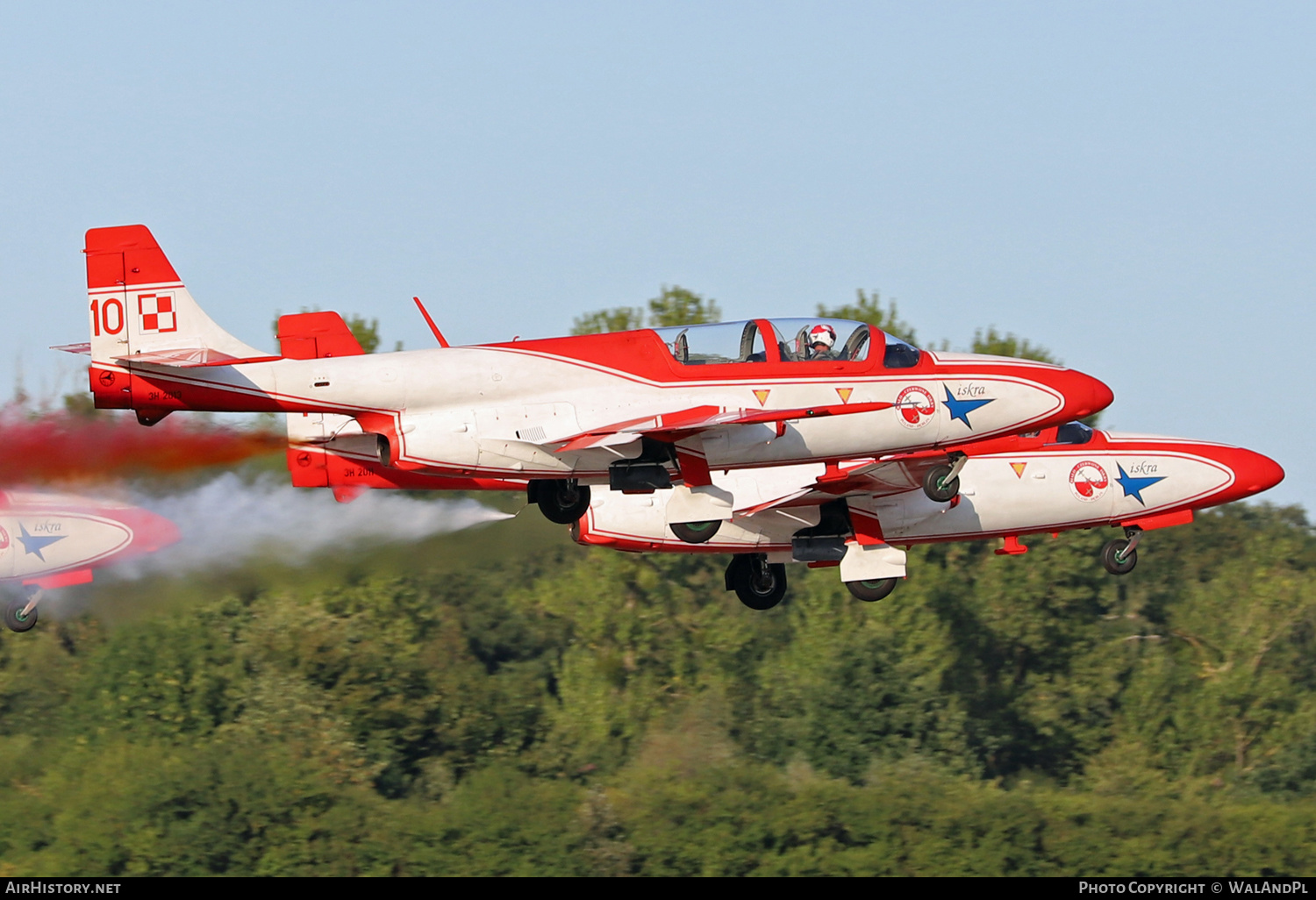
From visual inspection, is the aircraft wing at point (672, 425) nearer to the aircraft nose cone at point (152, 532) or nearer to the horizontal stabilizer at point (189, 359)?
the horizontal stabilizer at point (189, 359)

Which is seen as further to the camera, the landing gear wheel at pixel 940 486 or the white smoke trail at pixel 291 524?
the white smoke trail at pixel 291 524

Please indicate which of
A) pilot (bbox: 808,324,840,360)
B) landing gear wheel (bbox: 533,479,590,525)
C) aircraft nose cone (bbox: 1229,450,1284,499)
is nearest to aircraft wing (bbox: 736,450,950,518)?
pilot (bbox: 808,324,840,360)

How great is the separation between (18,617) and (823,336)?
15158 millimetres

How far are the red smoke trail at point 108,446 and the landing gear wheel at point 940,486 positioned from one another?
370 inches

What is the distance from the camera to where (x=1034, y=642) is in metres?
56.0

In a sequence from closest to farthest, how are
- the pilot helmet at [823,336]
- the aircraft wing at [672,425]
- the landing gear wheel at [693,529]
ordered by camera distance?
the aircraft wing at [672,425] → the landing gear wheel at [693,529] → the pilot helmet at [823,336]

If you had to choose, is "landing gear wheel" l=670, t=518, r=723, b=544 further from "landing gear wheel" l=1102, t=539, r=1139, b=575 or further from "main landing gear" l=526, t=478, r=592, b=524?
"landing gear wheel" l=1102, t=539, r=1139, b=575

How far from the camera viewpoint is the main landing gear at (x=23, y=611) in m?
29.5

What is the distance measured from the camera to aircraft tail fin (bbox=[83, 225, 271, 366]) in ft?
68.5

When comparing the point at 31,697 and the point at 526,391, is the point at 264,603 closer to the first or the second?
the point at 31,697

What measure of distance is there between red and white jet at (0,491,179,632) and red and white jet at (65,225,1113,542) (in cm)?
454

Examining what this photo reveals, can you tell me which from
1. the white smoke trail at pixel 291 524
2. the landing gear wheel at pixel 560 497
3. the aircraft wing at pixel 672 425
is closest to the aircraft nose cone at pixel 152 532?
the white smoke trail at pixel 291 524

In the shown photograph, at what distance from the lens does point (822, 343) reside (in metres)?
23.5

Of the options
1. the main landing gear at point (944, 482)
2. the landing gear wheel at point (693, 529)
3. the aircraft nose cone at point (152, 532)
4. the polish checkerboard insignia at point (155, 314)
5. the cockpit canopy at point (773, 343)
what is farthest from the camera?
the aircraft nose cone at point (152, 532)
